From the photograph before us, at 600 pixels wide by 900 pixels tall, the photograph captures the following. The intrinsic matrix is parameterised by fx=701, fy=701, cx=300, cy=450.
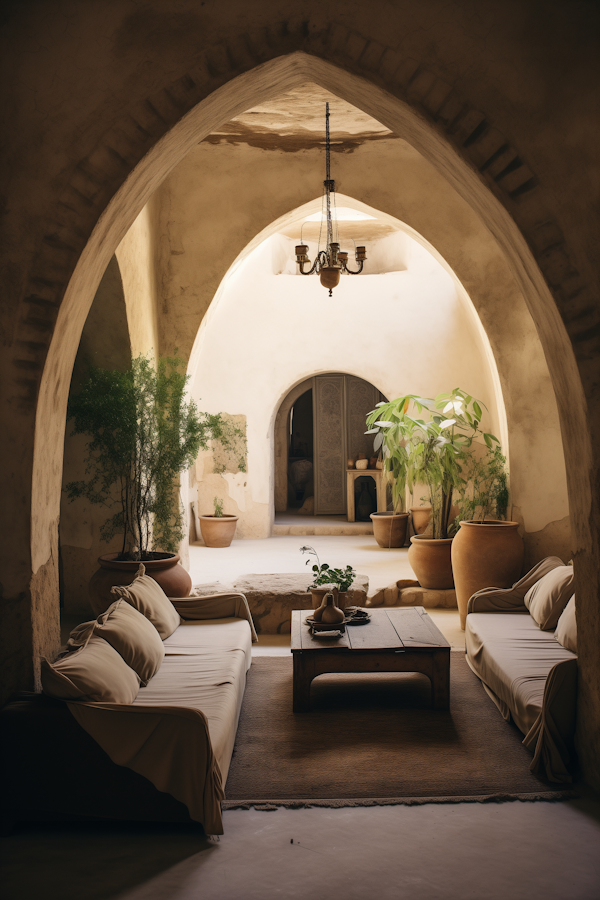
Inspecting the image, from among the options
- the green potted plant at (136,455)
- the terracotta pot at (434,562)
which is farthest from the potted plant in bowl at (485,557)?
the green potted plant at (136,455)

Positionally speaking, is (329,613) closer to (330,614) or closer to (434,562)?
(330,614)

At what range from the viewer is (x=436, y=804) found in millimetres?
3027

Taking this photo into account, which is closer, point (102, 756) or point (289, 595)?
point (102, 756)

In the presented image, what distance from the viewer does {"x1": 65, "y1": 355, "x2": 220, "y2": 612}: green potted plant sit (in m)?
5.13

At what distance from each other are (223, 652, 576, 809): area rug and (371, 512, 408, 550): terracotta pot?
4.68 m

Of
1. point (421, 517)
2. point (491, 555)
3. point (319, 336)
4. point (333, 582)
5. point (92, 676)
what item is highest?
point (319, 336)

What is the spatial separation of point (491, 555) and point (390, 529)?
3.61m

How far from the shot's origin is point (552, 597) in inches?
181

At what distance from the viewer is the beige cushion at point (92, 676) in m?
2.85

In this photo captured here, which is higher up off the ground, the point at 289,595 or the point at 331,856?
the point at 289,595

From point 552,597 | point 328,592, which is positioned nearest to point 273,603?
point 328,592

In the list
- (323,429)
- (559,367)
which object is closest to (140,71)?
(559,367)

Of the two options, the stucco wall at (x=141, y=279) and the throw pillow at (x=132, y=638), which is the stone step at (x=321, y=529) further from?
the throw pillow at (x=132, y=638)

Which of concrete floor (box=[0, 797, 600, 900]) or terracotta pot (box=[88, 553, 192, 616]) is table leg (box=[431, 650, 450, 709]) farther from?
terracotta pot (box=[88, 553, 192, 616])
